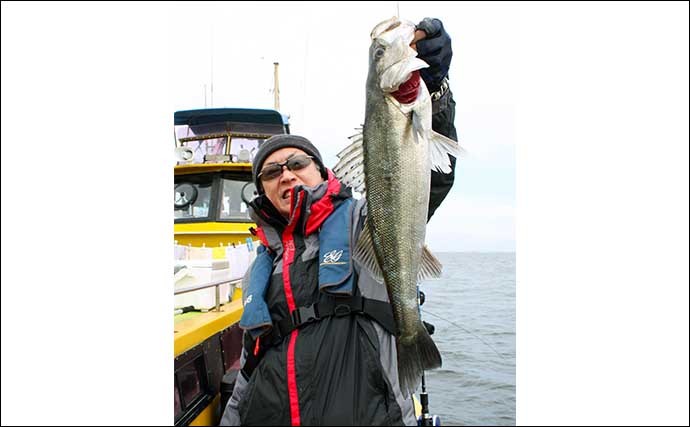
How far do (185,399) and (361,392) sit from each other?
2.50 metres

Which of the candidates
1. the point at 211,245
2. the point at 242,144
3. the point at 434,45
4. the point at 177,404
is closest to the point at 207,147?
the point at 242,144

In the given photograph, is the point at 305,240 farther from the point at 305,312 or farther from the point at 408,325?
the point at 408,325

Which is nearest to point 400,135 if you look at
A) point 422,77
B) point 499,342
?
point 422,77

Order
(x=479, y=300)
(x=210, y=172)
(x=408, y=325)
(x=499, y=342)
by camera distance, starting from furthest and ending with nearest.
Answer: (x=210, y=172), (x=479, y=300), (x=499, y=342), (x=408, y=325)

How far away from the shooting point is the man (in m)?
2.21

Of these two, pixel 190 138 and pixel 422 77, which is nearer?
pixel 422 77

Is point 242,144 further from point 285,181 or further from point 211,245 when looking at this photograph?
point 285,181

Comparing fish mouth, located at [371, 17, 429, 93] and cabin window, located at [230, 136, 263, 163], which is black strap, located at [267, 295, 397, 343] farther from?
cabin window, located at [230, 136, 263, 163]

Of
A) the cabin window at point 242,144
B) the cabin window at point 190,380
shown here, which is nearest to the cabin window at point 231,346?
the cabin window at point 190,380

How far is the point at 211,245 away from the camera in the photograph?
319 inches

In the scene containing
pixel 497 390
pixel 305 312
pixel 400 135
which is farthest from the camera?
pixel 497 390

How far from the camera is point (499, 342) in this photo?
4141 mm

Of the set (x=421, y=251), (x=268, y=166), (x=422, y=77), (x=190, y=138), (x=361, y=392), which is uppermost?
(x=190, y=138)

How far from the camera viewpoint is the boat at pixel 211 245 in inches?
171
